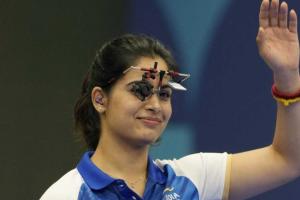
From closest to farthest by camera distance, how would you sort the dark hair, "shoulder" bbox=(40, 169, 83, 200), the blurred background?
"shoulder" bbox=(40, 169, 83, 200), the dark hair, the blurred background

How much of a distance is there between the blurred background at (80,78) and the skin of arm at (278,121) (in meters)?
0.80

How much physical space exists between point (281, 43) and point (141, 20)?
1464 mm

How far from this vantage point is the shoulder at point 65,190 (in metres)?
1.32

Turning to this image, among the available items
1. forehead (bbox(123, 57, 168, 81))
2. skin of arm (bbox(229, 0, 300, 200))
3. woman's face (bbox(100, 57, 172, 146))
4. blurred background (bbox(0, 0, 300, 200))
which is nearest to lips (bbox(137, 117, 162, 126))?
woman's face (bbox(100, 57, 172, 146))

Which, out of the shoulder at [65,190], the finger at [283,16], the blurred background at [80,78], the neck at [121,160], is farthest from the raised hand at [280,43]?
the blurred background at [80,78]

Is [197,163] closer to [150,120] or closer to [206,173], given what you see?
[206,173]

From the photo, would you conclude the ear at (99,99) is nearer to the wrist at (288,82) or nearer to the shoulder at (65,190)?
the shoulder at (65,190)

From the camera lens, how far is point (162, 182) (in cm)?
142

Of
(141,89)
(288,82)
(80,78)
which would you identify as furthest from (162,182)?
(80,78)

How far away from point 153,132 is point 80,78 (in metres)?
1.41

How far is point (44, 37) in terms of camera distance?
259cm

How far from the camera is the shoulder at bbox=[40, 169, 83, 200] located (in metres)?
1.32

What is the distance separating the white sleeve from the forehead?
0.76 feet

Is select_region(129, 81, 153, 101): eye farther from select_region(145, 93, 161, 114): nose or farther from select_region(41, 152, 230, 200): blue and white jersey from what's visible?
select_region(41, 152, 230, 200): blue and white jersey
